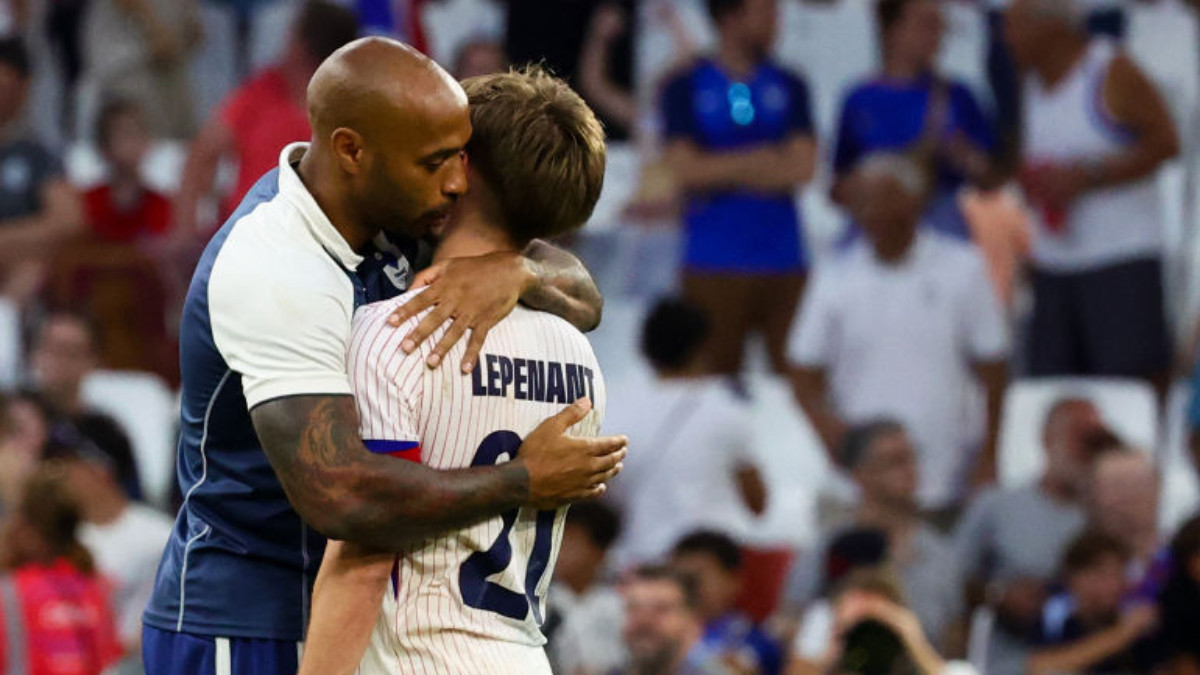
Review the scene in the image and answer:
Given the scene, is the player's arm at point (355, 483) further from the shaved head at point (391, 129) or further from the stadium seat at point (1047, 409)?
→ the stadium seat at point (1047, 409)

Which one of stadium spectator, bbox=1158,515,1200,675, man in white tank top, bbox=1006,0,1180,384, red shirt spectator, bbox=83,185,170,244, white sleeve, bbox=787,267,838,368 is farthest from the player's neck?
red shirt spectator, bbox=83,185,170,244

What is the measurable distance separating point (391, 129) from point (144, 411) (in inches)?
243

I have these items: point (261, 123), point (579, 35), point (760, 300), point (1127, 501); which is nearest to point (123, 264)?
point (261, 123)

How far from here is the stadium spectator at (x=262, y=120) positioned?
8.27 meters

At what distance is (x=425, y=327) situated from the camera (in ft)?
11.2

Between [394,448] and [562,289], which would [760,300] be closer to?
[562,289]

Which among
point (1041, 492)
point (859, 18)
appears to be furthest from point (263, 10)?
point (1041, 492)

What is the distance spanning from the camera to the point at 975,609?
7.84 m

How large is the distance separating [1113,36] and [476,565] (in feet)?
21.3

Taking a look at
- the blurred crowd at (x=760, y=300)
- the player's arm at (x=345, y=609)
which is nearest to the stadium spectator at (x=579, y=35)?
the blurred crowd at (x=760, y=300)

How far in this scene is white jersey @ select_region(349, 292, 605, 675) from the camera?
339 cm

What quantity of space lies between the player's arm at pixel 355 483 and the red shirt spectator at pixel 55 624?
3.95m

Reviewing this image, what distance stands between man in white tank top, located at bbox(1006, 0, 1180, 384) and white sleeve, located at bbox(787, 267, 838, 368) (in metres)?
0.87

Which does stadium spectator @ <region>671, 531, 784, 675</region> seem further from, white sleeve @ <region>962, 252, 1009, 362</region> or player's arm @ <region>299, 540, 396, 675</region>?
player's arm @ <region>299, 540, 396, 675</region>
